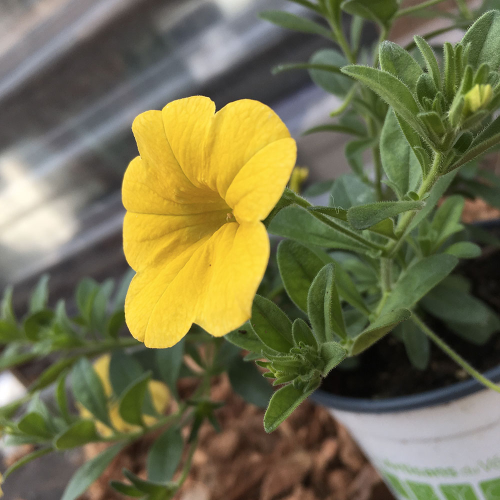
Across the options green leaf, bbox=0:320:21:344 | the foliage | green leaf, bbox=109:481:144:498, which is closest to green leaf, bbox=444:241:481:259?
the foliage

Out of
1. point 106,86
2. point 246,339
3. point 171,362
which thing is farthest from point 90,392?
point 106,86

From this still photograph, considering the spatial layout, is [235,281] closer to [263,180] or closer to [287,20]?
[263,180]

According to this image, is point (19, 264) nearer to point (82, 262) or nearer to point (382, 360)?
point (82, 262)

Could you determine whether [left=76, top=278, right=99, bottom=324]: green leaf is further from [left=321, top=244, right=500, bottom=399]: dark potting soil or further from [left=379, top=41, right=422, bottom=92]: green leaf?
[left=379, top=41, right=422, bottom=92]: green leaf

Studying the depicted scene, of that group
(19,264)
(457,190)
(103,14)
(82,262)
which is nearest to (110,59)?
(103,14)

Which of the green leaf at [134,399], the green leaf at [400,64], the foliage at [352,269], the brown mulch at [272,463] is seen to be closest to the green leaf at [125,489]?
the foliage at [352,269]

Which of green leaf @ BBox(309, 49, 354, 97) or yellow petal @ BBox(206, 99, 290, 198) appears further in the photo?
green leaf @ BBox(309, 49, 354, 97)
